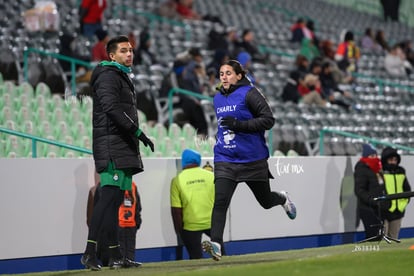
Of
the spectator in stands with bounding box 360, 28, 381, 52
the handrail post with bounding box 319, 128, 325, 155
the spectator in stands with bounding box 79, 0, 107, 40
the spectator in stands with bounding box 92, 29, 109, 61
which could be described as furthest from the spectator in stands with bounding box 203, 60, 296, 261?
the spectator in stands with bounding box 360, 28, 381, 52

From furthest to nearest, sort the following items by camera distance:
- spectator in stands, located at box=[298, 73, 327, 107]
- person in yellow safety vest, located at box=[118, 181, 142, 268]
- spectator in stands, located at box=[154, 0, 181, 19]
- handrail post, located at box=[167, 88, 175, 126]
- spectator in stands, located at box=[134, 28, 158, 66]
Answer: spectator in stands, located at box=[154, 0, 181, 19] → spectator in stands, located at box=[298, 73, 327, 107] → spectator in stands, located at box=[134, 28, 158, 66] → handrail post, located at box=[167, 88, 175, 126] → person in yellow safety vest, located at box=[118, 181, 142, 268]

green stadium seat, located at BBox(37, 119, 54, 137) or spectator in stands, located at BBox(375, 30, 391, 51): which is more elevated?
spectator in stands, located at BBox(375, 30, 391, 51)

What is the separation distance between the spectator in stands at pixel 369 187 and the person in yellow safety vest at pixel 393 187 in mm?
140

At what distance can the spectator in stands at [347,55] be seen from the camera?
85.2 ft

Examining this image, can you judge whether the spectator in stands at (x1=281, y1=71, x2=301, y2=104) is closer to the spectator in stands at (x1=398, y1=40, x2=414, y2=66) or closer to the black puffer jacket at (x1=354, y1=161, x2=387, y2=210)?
the black puffer jacket at (x1=354, y1=161, x2=387, y2=210)

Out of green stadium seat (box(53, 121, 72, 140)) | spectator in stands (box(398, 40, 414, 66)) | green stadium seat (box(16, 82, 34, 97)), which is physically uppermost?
spectator in stands (box(398, 40, 414, 66))

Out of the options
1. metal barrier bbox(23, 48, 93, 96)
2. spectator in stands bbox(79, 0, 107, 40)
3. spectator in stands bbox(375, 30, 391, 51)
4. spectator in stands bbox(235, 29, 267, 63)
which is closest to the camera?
metal barrier bbox(23, 48, 93, 96)

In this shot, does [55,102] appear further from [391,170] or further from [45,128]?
[391,170]

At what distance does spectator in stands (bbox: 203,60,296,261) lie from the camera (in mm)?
9461

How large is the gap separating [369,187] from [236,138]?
5571 millimetres

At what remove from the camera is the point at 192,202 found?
12.9 m

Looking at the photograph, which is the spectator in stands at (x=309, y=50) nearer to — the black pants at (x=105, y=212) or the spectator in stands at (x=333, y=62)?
the spectator in stands at (x=333, y=62)

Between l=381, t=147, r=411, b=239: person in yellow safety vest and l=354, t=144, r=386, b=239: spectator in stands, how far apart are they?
0.46 feet

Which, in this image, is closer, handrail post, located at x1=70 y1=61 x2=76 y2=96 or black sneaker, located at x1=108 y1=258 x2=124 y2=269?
black sneaker, located at x1=108 y1=258 x2=124 y2=269
